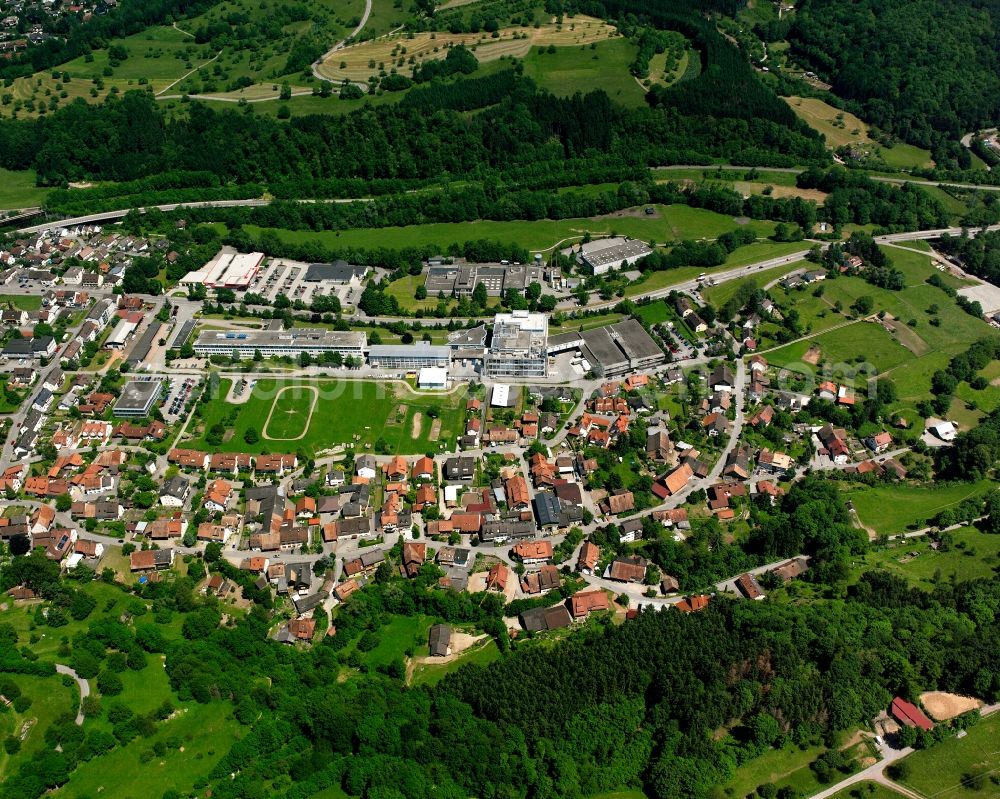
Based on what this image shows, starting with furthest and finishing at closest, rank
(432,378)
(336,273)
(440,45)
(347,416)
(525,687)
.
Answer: (440,45), (336,273), (432,378), (347,416), (525,687)

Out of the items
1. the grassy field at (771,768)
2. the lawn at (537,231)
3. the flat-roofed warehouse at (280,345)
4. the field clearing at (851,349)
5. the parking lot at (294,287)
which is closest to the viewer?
the grassy field at (771,768)

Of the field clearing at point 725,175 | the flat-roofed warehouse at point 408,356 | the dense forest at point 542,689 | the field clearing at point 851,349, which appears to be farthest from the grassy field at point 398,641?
the field clearing at point 725,175

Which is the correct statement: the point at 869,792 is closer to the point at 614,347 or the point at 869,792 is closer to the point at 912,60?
the point at 614,347

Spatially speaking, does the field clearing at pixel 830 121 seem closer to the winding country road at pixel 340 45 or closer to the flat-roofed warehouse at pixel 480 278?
the flat-roofed warehouse at pixel 480 278

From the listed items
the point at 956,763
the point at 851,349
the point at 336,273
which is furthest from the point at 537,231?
the point at 956,763

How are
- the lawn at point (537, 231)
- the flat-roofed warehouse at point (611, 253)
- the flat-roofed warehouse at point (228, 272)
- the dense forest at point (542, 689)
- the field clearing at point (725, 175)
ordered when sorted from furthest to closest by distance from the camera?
the field clearing at point (725, 175)
the lawn at point (537, 231)
the flat-roofed warehouse at point (611, 253)
the flat-roofed warehouse at point (228, 272)
the dense forest at point (542, 689)

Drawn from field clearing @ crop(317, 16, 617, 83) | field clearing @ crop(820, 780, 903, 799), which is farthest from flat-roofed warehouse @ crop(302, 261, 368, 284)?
field clearing @ crop(820, 780, 903, 799)

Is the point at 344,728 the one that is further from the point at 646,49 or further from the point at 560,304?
the point at 646,49

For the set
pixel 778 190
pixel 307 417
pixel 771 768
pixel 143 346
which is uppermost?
pixel 143 346
